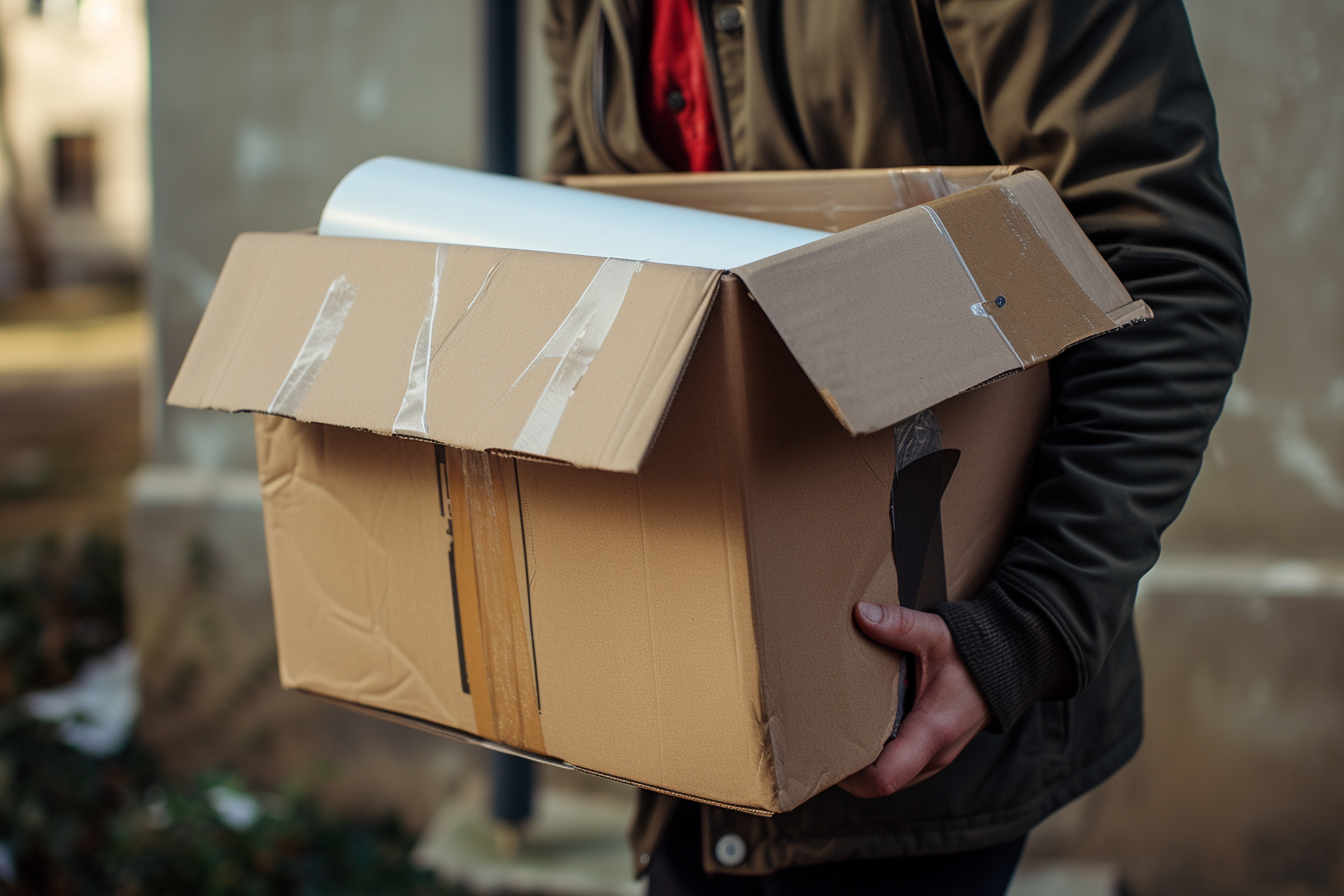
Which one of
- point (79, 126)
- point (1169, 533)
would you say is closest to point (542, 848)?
point (1169, 533)

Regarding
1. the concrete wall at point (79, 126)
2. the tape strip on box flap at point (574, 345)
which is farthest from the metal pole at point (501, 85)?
the concrete wall at point (79, 126)

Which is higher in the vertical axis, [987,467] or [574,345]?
[574,345]

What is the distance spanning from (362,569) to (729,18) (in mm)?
655

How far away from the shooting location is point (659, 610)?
790 mm

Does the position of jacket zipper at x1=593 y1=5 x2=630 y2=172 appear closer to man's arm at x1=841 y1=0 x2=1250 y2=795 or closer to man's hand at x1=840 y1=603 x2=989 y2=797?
man's arm at x1=841 y1=0 x2=1250 y2=795

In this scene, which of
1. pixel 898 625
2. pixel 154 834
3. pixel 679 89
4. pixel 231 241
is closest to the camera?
pixel 898 625

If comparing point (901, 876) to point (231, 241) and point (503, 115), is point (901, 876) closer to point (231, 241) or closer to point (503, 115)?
point (503, 115)

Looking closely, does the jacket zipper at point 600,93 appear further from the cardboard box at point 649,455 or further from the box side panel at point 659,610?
the box side panel at point 659,610

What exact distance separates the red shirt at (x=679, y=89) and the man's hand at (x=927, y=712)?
62 cm

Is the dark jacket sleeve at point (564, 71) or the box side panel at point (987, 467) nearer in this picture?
the box side panel at point (987, 467)

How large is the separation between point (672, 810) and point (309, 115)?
197 cm

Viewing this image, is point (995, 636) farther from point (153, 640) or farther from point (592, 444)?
point (153, 640)

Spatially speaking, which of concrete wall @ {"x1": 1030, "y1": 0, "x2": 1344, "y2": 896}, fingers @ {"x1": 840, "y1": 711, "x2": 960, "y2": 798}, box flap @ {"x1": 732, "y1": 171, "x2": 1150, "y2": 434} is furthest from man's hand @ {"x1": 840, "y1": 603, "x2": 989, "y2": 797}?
concrete wall @ {"x1": 1030, "y1": 0, "x2": 1344, "y2": 896}

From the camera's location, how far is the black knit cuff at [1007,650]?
876mm
